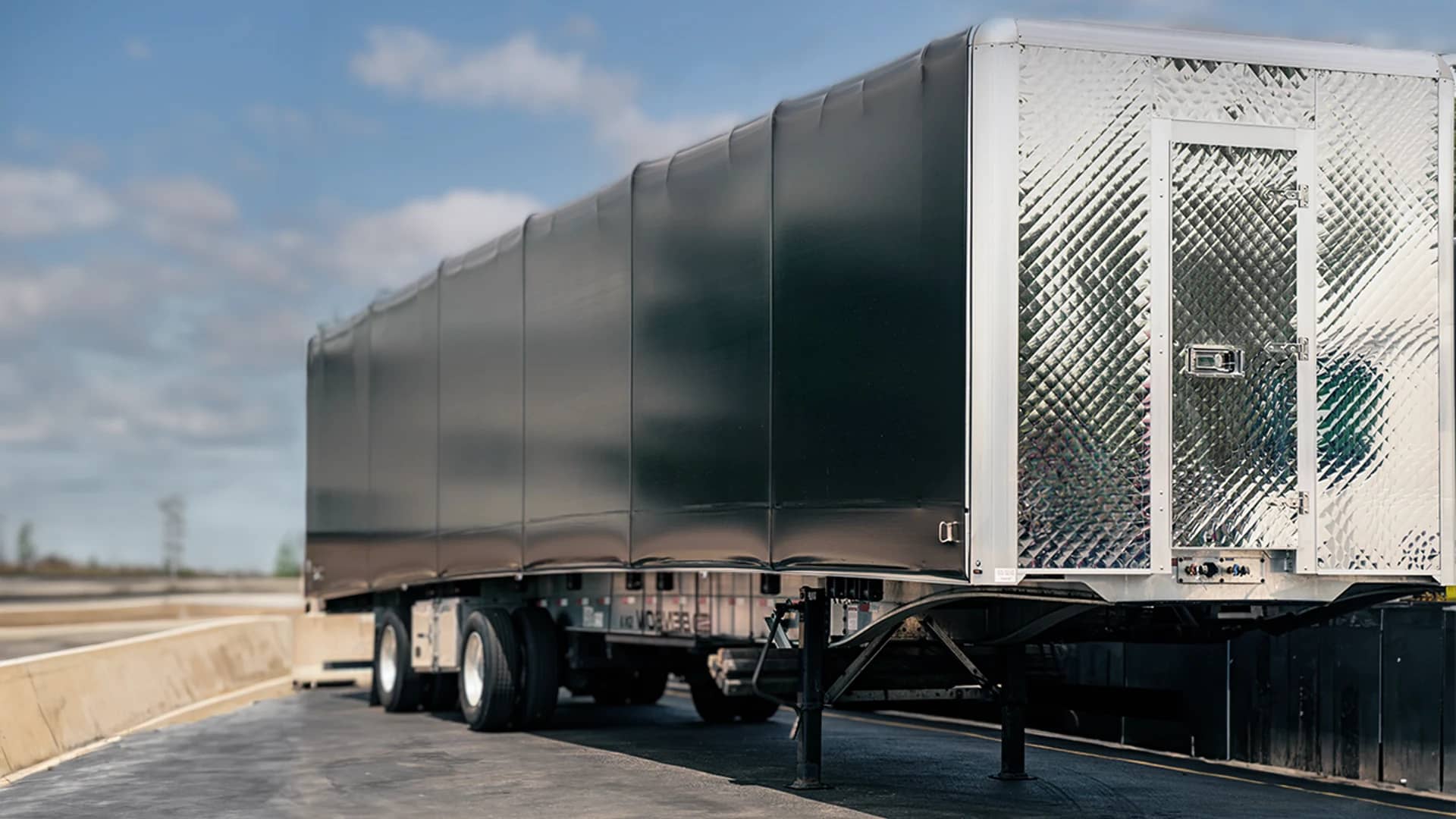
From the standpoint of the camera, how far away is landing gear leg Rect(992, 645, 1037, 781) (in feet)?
42.6

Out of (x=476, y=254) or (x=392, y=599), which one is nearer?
(x=476, y=254)

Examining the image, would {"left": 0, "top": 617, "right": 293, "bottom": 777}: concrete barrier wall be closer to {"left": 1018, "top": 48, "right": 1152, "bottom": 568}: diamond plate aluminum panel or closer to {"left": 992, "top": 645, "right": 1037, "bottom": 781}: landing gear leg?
{"left": 992, "top": 645, "right": 1037, "bottom": 781}: landing gear leg

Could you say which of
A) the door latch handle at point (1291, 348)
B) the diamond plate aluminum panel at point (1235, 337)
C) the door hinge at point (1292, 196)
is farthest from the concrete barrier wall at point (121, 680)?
the door hinge at point (1292, 196)

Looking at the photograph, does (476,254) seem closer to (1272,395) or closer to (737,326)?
(737,326)

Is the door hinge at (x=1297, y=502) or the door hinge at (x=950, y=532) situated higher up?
the door hinge at (x=1297, y=502)

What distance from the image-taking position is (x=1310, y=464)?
10.7m

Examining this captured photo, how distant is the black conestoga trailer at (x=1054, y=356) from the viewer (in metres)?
10.3

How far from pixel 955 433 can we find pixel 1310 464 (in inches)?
81.2

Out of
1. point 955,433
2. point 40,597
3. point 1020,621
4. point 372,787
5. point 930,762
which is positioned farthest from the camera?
point 40,597

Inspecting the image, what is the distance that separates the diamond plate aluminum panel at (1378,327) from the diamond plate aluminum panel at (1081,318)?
47.4 inches

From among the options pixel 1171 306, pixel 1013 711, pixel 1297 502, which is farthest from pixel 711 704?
pixel 1171 306

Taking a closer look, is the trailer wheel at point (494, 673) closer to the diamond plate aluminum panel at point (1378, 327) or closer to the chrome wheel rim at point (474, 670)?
the chrome wheel rim at point (474, 670)

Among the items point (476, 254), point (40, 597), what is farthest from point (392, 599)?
point (40, 597)

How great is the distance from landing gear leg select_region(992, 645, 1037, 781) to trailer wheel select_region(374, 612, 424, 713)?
9.16 metres
